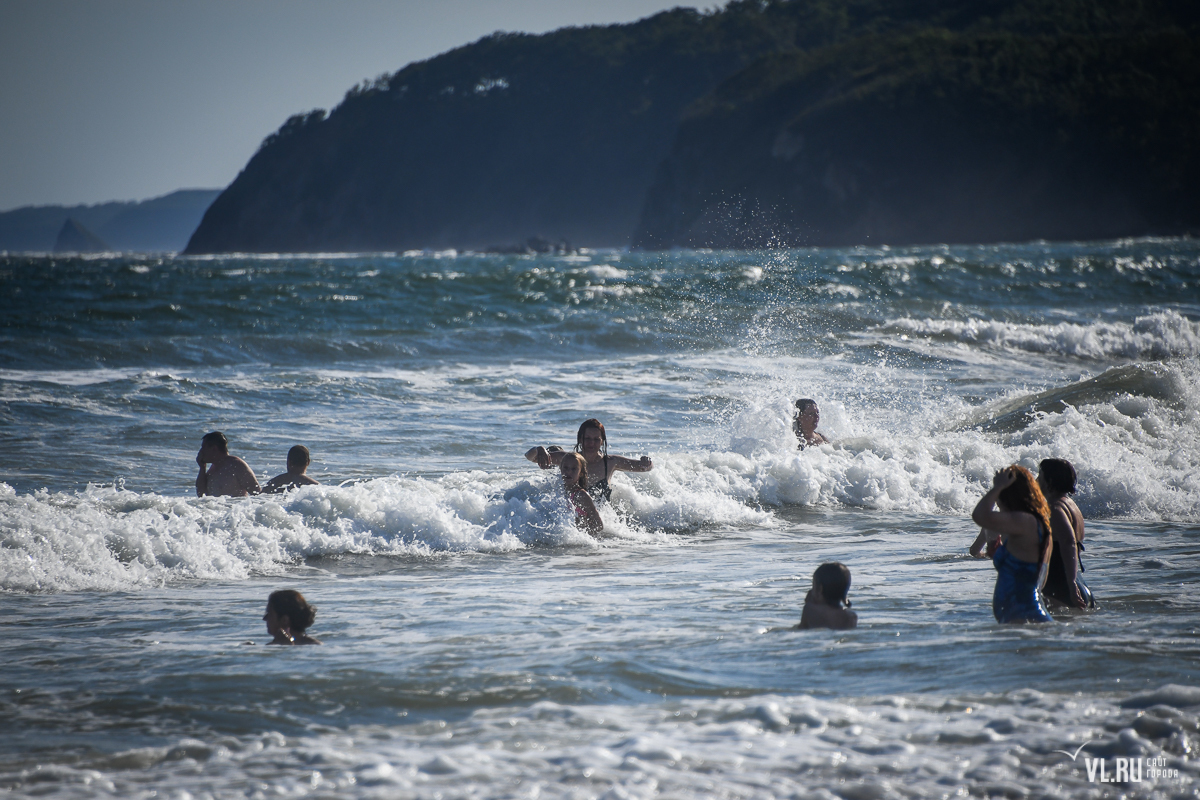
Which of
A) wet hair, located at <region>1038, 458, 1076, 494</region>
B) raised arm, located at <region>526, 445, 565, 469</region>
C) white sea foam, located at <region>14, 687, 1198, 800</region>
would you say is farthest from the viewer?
raised arm, located at <region>526, 445, 565, 469</region>

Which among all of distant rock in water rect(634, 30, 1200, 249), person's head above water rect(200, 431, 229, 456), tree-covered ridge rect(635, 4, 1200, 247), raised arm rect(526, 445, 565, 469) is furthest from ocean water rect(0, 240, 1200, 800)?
tree-covered ridge rect(635, 4, 1200, 247)

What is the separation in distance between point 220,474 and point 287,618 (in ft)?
12.4

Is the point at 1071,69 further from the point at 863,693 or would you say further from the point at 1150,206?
the point at 863,693

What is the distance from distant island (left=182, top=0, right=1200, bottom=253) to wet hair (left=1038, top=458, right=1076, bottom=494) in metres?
88.2

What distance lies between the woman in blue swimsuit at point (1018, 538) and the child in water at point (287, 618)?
143 inches

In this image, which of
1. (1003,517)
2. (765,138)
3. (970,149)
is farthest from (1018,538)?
(765,138)

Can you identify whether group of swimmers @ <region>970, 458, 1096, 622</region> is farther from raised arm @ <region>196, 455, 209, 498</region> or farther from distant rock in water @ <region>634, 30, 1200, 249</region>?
distant rock in water @ <region>634, 30, 1200, 249</region>

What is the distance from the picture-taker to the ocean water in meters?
3.88

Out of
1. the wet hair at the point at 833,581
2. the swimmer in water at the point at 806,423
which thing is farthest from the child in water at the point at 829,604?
the swimmer in water at the point at 806,423

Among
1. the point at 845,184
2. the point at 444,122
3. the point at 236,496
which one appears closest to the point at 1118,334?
the point at 236,496

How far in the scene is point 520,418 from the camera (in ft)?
43.9

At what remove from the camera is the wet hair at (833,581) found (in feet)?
17.6

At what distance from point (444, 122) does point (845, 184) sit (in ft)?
272

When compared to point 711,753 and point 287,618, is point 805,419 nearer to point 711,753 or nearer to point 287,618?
point 287,618
